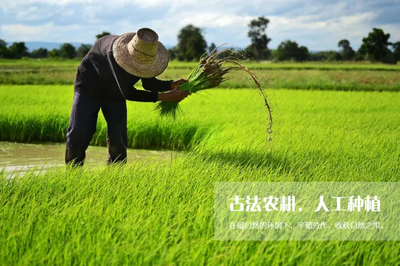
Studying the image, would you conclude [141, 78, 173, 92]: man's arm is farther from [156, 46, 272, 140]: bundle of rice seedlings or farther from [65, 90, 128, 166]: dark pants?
[65, 90, 128, 166]: dark pants

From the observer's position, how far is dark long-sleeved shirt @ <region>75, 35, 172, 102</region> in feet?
11.3

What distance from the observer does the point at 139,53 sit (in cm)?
326

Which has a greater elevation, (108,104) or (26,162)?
(108,104)

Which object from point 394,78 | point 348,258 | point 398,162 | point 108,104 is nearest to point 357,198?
point 348,258

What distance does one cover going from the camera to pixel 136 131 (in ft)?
19.1

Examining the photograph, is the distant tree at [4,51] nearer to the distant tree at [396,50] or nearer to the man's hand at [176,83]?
the man's hand at [176,83]

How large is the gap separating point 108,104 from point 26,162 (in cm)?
150

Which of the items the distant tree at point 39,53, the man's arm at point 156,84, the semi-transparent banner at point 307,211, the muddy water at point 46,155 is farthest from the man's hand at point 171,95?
the distant tree at point 39,53

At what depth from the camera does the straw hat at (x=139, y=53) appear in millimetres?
3247

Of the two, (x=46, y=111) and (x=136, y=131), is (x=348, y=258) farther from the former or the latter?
(x=46, y=111)

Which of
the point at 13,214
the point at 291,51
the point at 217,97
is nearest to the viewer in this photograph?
the point at 13,214

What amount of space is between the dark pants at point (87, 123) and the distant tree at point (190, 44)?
4902cm

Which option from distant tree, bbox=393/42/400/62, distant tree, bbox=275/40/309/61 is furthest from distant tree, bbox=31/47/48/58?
distant tree, bbox=393/42/400/62

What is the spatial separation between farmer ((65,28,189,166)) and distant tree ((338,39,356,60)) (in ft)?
262
